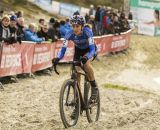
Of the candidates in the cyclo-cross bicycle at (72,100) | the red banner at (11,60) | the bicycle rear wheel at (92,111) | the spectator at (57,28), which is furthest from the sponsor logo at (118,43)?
the cyclo-cross bicycle at (72,100)

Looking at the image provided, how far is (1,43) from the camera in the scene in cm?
1300

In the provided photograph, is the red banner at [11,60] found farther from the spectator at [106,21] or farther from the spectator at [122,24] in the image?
the spectator at [122,24]

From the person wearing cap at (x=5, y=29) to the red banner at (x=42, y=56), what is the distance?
2.62m

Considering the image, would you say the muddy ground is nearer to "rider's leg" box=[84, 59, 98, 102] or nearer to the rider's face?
"rider's leg" box=[84, 59, 98, 102]

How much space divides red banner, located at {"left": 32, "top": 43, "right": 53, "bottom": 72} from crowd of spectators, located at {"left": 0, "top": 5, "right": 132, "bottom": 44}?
0.81ft

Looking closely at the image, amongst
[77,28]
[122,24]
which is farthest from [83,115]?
[122,24]

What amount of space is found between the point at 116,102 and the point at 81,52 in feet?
12.4

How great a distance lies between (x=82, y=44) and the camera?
8891 mm

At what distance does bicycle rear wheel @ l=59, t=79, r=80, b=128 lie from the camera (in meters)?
8.37

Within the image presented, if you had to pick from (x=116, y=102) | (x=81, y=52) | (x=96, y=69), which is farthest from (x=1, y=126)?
(x=96, y=69)

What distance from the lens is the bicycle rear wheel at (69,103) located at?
8.37 metres

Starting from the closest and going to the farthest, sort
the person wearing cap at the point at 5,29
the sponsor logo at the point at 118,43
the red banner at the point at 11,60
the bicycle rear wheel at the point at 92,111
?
the bicycle rear wheel at the point at 92,111 < the person wearing cap at the point at 5,29 < the red banner at the point at 11,60 < the sponsor logo at the point at 118,43

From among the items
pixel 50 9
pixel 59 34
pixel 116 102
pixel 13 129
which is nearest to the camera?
pixel 13 129

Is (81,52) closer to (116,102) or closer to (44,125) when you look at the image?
(44,125)
